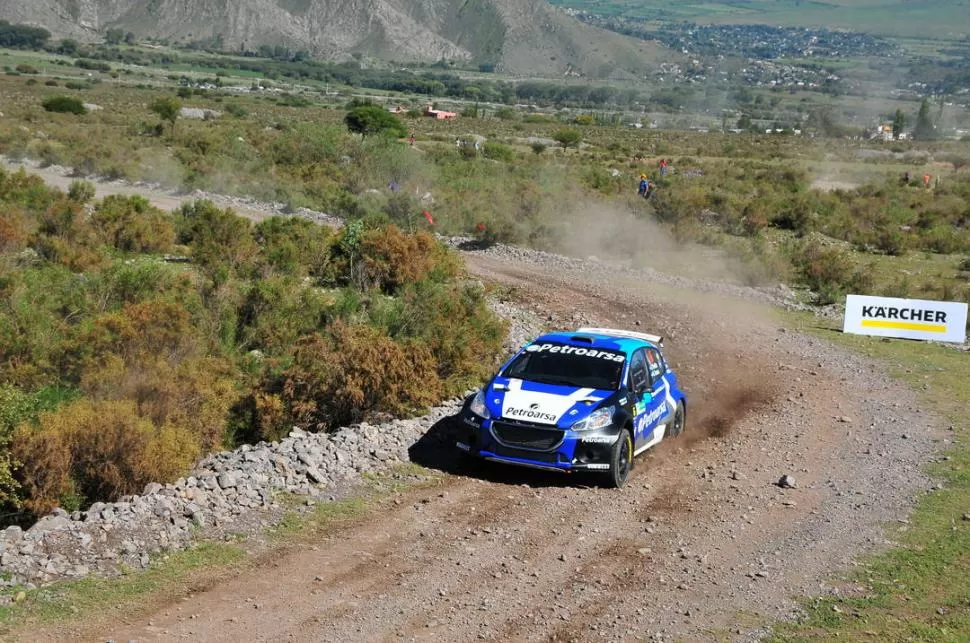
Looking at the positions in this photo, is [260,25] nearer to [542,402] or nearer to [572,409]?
[542,402]

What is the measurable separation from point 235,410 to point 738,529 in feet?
20.3

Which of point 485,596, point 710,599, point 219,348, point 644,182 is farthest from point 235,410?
point 644,182

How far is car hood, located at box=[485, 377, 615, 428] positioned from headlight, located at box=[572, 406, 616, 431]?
0.17 feet

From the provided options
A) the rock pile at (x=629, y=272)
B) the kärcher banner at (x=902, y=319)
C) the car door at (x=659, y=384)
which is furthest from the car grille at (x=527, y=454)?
the rock pile at (x=629, y=272)

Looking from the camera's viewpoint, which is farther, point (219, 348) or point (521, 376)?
point (219, 348)

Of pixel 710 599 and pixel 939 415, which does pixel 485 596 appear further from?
pixel 939 415

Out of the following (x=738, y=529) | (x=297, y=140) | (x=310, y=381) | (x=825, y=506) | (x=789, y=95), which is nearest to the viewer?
(x=738, y=529)

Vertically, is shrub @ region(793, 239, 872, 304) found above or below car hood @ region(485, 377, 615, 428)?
below

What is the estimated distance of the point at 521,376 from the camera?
41.7 feet

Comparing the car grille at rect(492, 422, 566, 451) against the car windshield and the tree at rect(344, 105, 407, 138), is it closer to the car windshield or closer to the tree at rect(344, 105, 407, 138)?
the car windshield

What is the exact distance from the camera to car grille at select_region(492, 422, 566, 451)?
38.2 ft

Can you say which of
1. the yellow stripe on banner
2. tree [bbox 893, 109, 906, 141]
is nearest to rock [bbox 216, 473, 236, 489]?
the yellow stripe on banner

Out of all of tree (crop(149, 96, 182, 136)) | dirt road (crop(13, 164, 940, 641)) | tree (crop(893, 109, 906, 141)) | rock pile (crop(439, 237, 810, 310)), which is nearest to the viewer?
dirt road (crop(13, 164, 940, 641))

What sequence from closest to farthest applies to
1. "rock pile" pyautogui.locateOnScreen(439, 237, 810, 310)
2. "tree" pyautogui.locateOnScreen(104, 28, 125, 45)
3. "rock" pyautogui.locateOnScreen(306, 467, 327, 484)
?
"rock" pyautogui.locateOnScreen(306, 467, 327, 484), "rock pile" pyautogui.locateOnScreen(439, 237, 810, 310), "tree" pyautogui.locateOnScreen(104, 28, 125, 45)
